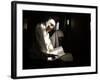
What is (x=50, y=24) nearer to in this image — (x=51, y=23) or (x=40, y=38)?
(x=51, y=23)

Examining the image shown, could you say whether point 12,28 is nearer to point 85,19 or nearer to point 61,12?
point 61,12

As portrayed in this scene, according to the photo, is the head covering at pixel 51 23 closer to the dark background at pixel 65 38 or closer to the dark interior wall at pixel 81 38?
the dark background at pixel 65 38

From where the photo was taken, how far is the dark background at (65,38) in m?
1.69

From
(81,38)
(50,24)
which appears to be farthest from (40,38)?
(81,38)

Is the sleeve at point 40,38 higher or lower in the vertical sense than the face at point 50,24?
lower

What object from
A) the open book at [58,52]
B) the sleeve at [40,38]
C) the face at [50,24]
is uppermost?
the face at [50,24]

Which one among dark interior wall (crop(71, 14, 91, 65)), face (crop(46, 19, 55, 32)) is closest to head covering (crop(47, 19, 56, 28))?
face (crop(46, 19, 55, 32))

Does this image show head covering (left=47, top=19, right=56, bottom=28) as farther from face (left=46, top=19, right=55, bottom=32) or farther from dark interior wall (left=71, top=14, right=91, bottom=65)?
dark interior wall (left=71, top=14, right=91, bottom=65)

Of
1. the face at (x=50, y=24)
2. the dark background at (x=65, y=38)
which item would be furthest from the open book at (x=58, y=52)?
the face at (x=50, y=24)

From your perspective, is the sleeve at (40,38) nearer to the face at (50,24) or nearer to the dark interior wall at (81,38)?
the face at (50,24)

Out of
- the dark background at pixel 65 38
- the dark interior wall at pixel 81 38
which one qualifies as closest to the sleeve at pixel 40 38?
the dark background at pixel 65 38

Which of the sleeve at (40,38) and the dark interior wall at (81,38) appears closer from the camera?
the sleeve at (40,38)

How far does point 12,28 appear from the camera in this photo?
1640 millimetres
